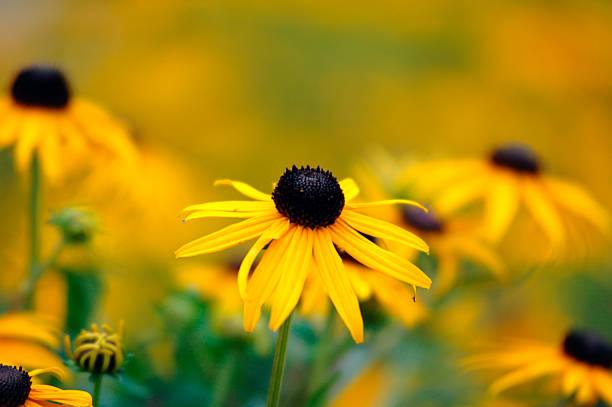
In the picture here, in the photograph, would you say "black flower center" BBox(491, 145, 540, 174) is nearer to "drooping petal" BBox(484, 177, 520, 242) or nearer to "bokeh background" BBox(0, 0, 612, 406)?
"drooping petal" BBox(484, 177, 520, 242)

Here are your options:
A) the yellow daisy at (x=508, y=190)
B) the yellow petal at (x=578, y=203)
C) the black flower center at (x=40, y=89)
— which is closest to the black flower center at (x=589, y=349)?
the yellow daisy at (x=508, y=190)

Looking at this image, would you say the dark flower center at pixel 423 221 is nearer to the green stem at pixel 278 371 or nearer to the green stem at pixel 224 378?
the green stem at pixel 224 378

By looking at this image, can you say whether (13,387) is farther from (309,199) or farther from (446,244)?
(446,244)

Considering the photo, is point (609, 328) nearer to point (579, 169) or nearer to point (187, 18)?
point (579, 169)

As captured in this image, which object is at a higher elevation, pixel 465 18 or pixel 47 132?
pixel 465 18

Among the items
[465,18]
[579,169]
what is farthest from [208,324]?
[465,18]

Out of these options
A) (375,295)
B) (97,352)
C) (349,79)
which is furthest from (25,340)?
(349,79)

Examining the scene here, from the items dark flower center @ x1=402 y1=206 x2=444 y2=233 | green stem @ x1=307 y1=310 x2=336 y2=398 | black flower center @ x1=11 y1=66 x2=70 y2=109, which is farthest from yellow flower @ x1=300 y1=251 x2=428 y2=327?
black flower center @ x1=11 y1=66 x2=70 y2=109
